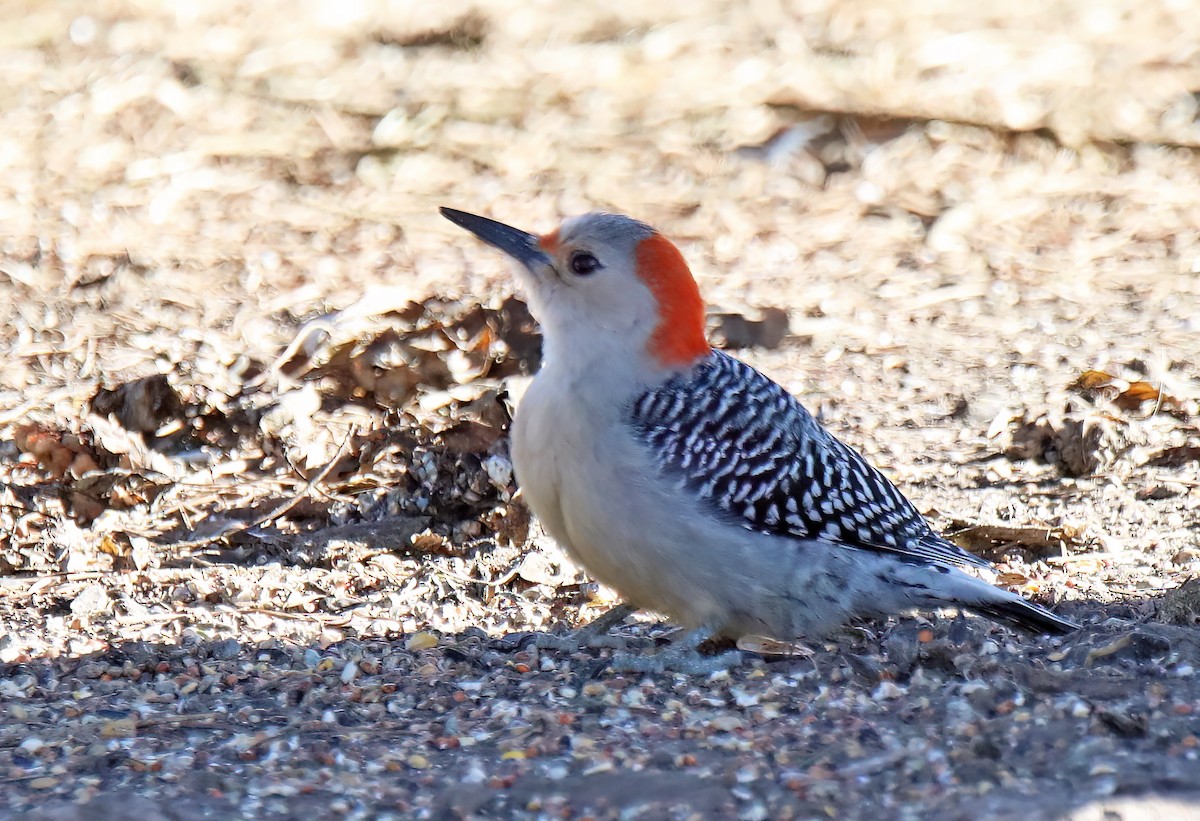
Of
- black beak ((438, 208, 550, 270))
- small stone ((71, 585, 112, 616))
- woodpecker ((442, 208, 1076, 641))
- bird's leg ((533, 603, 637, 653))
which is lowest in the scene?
bird's leg ((533, 603, 637, 653))

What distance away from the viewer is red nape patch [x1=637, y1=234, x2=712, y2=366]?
5.09 metres

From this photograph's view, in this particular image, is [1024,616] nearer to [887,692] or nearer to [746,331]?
[887,692]

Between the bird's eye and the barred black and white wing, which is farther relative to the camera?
the bird's eye

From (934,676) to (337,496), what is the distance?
2.60 m

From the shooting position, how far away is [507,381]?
6.36 meters

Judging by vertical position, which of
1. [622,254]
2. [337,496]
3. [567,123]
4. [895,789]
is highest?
[567,123]

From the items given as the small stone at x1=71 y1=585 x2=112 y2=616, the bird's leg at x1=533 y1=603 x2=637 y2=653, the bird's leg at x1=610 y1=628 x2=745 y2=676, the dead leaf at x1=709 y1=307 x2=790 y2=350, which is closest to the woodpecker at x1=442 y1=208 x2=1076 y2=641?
the bird's leg at x1=610 y1=628 x2=745 y2=676

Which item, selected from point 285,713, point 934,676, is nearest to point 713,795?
point 934,676

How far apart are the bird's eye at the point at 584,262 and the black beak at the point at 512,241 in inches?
4.3

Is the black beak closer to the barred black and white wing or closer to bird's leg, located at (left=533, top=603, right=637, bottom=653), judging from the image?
the barred black and white wing

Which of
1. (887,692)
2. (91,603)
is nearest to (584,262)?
(887,692)

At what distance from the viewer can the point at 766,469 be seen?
4.97m

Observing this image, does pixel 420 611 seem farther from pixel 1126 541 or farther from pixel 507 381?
pixel 1126 541

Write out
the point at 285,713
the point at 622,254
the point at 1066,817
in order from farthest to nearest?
the point at 622,254 < the point at 285,713 < the point at 1066,817
